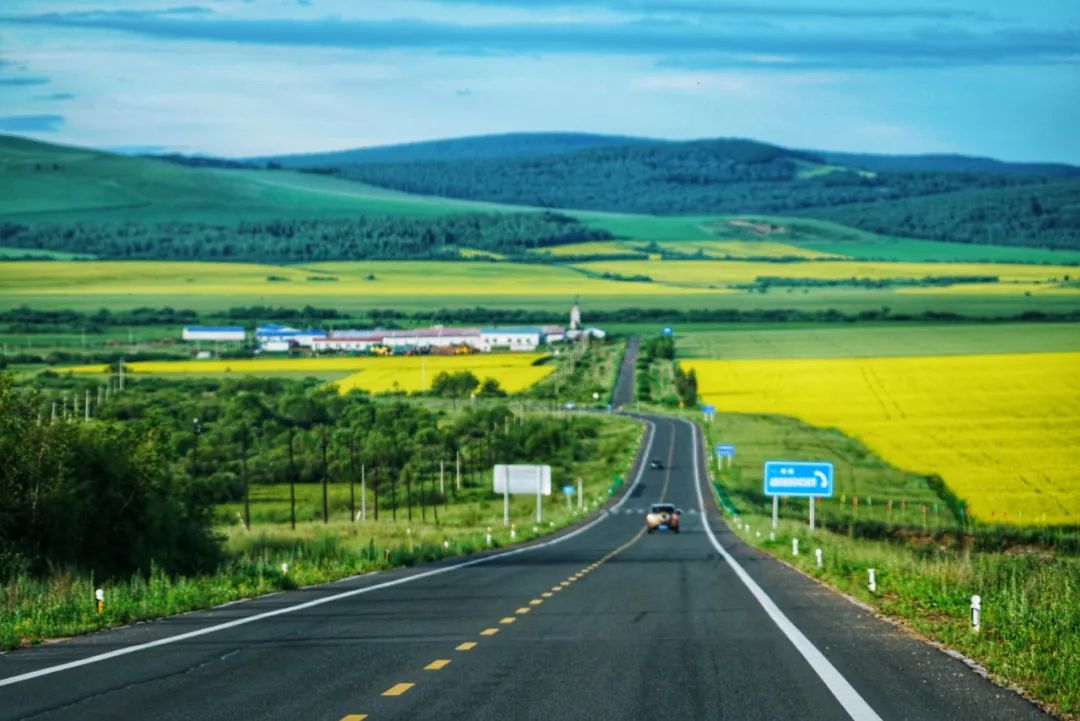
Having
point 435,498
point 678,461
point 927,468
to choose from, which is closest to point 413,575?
point 927,468

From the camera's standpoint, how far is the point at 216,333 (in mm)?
123812

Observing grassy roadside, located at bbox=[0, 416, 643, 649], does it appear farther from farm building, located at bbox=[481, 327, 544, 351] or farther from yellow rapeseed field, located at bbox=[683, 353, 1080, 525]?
Answer: farm building, located at bbox=[481, 327, 544, 351]

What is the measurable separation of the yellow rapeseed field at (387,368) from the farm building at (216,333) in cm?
228

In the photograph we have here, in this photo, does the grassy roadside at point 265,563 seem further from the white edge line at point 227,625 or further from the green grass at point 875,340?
the green grass at point 875,340


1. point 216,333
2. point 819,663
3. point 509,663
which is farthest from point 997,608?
point 216,333

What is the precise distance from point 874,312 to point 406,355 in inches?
1577

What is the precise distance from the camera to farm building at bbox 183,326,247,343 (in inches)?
4690

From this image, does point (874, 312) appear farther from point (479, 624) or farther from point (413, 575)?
point (479, 624)

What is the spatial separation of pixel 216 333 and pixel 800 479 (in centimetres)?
6988

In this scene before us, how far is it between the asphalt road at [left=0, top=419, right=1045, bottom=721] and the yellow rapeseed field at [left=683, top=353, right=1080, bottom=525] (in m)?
38.8

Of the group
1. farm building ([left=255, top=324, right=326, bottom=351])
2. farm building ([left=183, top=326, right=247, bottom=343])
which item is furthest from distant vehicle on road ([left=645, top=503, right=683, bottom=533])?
farm building ([left=255, top=324, right=326, bottom=351])

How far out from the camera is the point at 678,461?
103m

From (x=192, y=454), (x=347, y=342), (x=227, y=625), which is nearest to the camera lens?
(x=227, y=625)

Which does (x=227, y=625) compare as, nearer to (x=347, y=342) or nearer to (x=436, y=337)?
(x=347, y=342)
